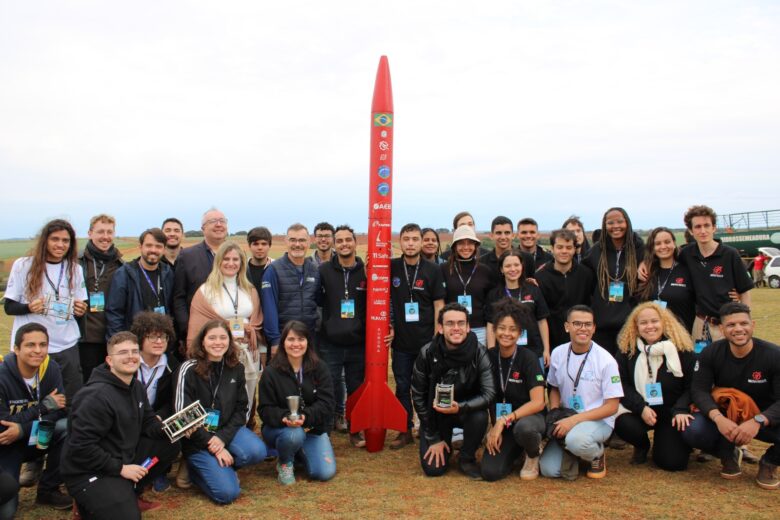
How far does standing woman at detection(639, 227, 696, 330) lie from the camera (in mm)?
6008

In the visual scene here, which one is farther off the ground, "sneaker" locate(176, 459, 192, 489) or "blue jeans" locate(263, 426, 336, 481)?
"blue jeans" locate(263, 426, 336, 481)

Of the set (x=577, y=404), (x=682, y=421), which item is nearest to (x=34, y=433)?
(x=577, y=404)

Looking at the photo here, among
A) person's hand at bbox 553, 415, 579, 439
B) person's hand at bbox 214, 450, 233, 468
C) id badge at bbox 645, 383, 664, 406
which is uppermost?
id badge at bbox 645, 383, 664, 406

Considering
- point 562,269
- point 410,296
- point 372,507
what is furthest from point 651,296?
point 372,507

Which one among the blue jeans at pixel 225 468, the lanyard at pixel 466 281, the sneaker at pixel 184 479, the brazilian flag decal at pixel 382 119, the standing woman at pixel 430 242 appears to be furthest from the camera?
the standing woman at pixel 430 242

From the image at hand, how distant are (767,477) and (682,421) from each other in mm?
737

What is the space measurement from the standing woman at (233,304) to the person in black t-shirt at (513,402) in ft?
7.56

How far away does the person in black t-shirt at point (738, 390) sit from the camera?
4938mm

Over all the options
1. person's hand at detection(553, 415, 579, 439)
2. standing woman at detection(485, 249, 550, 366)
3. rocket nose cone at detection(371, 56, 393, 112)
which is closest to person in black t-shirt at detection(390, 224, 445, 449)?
standing woman at detection(485, 249, 550, 366)

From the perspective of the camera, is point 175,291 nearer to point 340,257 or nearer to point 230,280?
point 230,280

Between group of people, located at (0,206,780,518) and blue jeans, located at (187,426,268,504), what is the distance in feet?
0.05

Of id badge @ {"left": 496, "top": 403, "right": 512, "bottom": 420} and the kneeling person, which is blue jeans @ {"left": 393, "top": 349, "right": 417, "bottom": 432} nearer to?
the kneeling person

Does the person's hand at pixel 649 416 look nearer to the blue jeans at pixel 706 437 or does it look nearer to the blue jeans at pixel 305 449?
the blue jeans at pixel 706 437

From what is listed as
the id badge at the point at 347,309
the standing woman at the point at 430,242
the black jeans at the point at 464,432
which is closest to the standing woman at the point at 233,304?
the id badge at the point at 347,309
